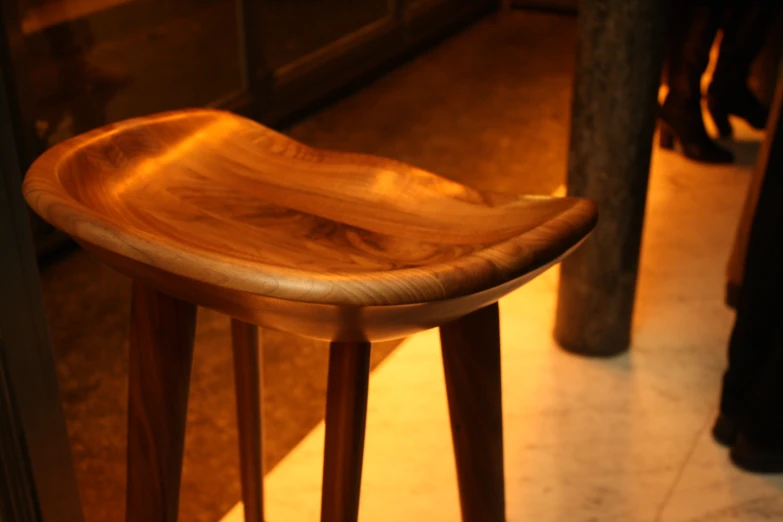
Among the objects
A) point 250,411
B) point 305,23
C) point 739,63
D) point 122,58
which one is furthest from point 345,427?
point 305,23

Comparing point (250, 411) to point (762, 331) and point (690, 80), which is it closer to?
point (762, 331)

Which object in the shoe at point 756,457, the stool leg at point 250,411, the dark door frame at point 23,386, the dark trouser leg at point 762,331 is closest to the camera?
the dark door frame at point 23,386

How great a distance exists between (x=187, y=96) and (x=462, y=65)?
1.26m

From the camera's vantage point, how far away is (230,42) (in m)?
2.70

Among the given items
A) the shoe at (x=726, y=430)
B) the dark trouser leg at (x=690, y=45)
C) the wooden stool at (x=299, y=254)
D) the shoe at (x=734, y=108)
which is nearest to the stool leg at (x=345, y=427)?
the wooden stool at (x=299, y=254)

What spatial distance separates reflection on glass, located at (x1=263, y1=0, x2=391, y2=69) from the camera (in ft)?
9.35

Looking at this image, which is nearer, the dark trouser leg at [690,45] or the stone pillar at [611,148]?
the stone pillar at [611,148]

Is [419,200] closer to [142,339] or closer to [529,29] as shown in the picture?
[142,339]

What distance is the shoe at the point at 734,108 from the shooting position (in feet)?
8.64

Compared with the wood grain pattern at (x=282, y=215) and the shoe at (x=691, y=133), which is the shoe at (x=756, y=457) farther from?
the shoe at (x=691, y=133)

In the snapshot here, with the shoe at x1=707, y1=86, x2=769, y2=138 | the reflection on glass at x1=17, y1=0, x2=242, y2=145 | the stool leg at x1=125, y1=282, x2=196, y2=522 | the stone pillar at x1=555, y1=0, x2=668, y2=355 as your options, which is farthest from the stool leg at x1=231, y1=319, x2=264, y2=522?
the shoe at x1=707, y1=86, x2=769, y2=138

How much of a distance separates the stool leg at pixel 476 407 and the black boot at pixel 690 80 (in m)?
1.91

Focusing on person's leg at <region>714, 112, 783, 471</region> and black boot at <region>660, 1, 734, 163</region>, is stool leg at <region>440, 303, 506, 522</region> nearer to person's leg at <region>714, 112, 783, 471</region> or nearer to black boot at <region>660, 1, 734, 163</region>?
person's leg at <region>714, 112, 783, 471</region>

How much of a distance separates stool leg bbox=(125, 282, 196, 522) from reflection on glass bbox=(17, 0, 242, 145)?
1.38 m
